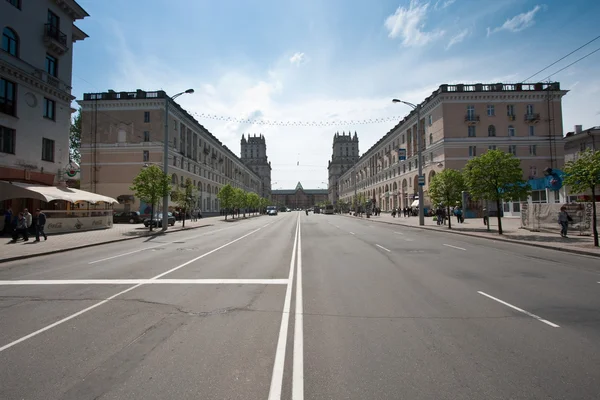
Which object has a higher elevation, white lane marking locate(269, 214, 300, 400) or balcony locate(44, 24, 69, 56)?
balcony locate(44, 24, 69, 56)

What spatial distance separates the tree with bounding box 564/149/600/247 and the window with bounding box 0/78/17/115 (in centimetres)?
3236

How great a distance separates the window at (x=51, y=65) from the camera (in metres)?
26.3

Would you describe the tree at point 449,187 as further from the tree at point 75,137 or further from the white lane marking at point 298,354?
the tree at point 75,137

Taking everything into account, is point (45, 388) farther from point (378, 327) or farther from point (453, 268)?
point (453, 268)

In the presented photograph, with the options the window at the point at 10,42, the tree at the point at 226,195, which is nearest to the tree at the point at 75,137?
the tree at the point at 226,195

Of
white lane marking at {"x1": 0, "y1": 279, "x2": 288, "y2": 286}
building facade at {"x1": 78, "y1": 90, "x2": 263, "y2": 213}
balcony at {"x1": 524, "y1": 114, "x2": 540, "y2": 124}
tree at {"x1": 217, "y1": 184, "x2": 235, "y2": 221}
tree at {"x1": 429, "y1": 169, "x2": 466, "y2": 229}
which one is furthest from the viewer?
tree at {"x1": 217, "y1": 184, "x2": 235, "y2": 221}

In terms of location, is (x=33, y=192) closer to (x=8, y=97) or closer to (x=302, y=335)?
(x=8, y=97)

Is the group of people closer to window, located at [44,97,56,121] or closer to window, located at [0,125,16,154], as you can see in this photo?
window, located at [0,125,16,154]

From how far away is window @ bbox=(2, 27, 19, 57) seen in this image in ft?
73.6

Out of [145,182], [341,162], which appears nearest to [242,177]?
[341,162]

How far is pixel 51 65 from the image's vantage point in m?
26.8

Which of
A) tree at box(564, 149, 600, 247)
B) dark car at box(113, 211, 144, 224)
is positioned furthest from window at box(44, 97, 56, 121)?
tree at box(564, 149, 600, 247)

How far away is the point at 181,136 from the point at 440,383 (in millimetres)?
57869

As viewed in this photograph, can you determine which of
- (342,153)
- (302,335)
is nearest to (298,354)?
(302,335)
